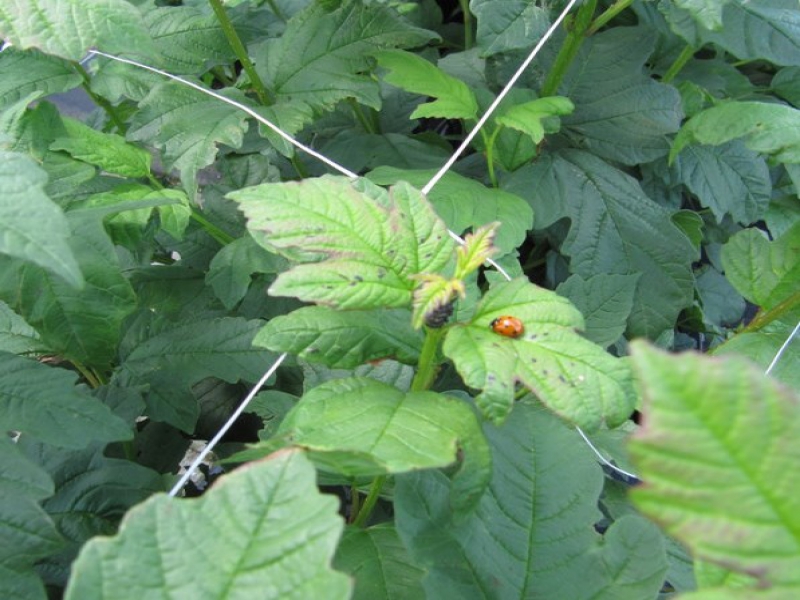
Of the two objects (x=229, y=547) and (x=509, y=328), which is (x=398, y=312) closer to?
(x=509, y=328)

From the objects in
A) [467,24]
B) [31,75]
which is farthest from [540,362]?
[467,24]

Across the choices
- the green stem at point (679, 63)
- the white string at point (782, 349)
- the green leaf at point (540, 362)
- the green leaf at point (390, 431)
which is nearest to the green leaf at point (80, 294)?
the green leaf at point (390, 431)

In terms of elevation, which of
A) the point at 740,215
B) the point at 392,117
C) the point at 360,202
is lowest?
the point at 740,215

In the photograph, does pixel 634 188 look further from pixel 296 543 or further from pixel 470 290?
pixel 296 543

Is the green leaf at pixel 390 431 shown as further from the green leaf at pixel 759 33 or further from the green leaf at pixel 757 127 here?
the green leaf at pixel 759 33

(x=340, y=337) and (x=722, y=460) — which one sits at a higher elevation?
(x=722, y=460)

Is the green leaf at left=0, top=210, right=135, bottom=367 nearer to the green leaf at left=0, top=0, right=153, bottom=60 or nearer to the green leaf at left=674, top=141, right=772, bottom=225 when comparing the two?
the green leaf at left=0, top=0, right=153, bottom=60

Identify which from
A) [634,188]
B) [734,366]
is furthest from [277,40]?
[734,366]

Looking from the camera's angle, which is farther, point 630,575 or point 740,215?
point 740,215
